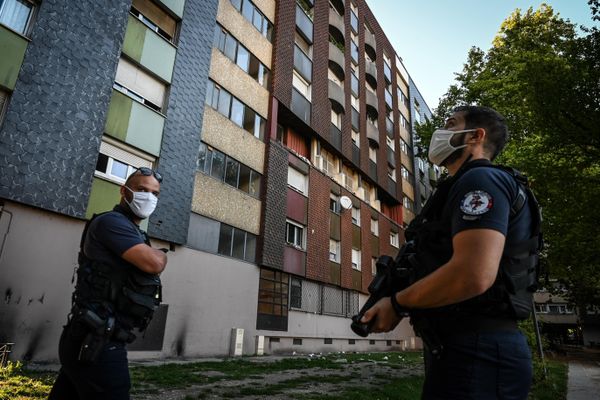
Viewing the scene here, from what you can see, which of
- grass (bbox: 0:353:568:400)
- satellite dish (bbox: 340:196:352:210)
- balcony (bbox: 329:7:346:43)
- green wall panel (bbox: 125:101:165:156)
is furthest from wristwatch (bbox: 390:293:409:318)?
balcony (bbox: 329:7:346:43)

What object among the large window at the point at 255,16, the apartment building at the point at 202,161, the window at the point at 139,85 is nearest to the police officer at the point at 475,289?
the apartment building at the point at 202,161

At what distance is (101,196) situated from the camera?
34.9 feet

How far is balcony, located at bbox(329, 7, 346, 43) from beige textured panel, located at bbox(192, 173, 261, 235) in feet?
46.9

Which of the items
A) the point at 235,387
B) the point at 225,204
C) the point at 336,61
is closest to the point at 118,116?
the point at 225,204

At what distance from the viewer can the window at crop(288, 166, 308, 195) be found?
18812 mm

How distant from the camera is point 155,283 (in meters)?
2.34

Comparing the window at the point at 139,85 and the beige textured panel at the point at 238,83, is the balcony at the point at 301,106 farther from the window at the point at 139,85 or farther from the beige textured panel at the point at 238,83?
the window at the point at 139,85

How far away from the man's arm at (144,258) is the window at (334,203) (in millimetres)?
19432

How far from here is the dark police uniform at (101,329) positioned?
1.93 m

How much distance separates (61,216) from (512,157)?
1448 centimetres

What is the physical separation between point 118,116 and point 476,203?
11962 millimetres

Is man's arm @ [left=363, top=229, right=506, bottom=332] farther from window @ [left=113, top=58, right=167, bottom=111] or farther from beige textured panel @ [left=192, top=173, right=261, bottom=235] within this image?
beige textured panel @ [left=192, top=173, right=261, bottom=235]

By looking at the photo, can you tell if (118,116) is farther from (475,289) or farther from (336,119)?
(336,119)

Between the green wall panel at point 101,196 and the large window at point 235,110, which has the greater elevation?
the large window at point 235,110
